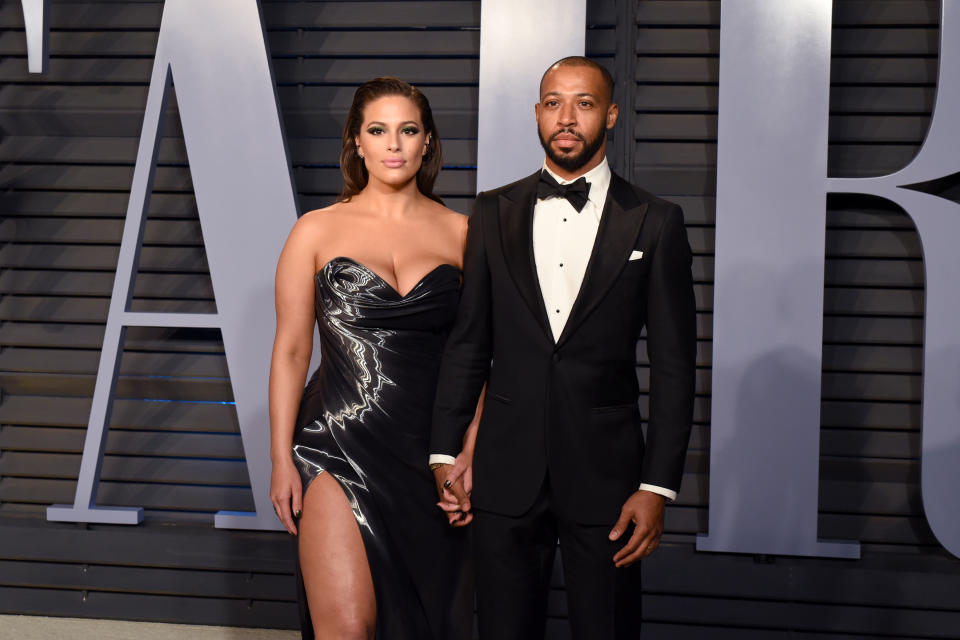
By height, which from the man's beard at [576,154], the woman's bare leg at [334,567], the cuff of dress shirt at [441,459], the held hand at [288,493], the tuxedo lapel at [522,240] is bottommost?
the woman's bare leg at [334,567]

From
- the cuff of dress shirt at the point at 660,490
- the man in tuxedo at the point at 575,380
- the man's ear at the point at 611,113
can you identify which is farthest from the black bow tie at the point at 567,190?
the cuff of dress shirt at the point at 660,490

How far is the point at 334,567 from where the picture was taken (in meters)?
2.20

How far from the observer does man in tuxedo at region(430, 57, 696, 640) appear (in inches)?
79.7

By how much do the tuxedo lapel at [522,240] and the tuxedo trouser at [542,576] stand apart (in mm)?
413

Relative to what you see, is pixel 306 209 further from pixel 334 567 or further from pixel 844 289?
pixel 844 289

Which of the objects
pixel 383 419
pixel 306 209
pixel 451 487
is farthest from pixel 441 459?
pixel 306 209

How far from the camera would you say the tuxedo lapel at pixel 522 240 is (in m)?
2.05

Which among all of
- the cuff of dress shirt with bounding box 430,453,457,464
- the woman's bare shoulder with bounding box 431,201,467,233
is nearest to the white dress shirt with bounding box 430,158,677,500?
the cuff of dress shirt with bounding box 430,453,457,464

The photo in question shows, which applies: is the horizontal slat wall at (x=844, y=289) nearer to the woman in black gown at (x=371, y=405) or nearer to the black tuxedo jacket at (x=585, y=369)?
the woman in black gown at (x=371, y=405)

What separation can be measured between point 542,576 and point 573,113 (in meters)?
1.04

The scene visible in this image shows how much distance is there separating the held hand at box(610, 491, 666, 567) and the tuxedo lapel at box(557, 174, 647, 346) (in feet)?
1.25

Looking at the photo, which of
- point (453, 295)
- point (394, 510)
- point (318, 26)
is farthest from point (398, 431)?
point (318, 26)

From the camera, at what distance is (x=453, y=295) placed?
2328 mm

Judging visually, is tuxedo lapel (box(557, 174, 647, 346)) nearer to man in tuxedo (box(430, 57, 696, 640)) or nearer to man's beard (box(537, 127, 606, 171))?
man in tuxedo (box(430, 57, 696, 640))
